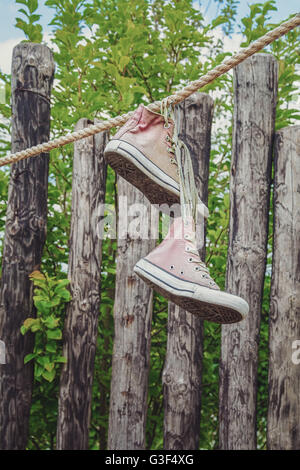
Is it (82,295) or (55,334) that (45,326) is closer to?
(55,334)

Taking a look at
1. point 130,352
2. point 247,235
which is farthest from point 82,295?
point 247,235

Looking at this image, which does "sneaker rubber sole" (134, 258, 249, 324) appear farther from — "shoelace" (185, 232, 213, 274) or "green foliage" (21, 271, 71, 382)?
"green foliage" (21, 271, 71, 382)

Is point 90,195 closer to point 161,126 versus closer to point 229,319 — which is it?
point 161,126

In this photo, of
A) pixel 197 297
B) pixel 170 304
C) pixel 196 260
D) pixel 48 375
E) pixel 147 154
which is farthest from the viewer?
pixel 170 304

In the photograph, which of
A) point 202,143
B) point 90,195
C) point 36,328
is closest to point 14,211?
point 90,195

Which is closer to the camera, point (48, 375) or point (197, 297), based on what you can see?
point (197, 297)

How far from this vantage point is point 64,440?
7.60ft

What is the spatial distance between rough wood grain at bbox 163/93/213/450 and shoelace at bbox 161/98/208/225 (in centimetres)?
71

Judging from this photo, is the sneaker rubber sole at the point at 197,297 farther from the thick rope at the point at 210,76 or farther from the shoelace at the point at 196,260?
the thick rope at the point at 210,76

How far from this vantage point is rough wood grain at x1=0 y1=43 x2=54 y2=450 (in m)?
2.33

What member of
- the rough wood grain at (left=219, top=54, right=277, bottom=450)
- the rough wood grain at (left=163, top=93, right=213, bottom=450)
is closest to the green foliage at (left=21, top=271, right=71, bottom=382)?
the rough wood grain at (left=163, top=93, right=213, bottom=450)

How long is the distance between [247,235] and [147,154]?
2.89 feet

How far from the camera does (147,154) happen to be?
62.6 inches

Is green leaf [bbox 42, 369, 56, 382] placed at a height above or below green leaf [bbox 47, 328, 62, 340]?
below
